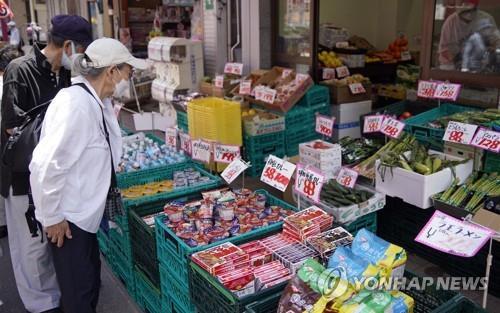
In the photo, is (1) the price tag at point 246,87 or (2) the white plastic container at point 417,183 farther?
(1) the price tag at point 246,87

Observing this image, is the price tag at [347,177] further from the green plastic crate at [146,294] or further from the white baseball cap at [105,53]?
the white baseball cap at [105,53]

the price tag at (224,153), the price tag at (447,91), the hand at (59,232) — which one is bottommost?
the hand at (59,232)

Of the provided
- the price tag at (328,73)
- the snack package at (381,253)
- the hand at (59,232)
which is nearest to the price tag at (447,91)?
the price tag at (328,73)

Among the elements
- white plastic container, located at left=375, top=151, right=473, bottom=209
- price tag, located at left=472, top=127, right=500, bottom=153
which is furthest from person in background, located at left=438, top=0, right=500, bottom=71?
white plastic container, located at left=375, top=151, right=473, bottom=209

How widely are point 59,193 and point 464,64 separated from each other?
4365 millimetres

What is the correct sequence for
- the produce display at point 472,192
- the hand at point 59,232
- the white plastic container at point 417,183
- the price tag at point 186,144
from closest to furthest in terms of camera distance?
the hand at point 59,232, the produce display at point 472,192, the white plastic container at point 417,183, the price tag at point 186,144

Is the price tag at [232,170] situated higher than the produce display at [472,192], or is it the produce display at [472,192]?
the price tag at [232,170]

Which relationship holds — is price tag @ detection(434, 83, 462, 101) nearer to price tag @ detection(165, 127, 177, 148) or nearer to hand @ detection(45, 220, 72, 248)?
price tag @ detection(165, 127, 177, 148)

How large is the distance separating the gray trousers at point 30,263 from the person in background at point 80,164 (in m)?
0.59

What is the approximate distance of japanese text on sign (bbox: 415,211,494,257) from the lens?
226 cm

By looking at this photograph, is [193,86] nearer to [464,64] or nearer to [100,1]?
[464,64]

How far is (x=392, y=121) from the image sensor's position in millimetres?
4434

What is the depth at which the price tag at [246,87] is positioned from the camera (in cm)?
661

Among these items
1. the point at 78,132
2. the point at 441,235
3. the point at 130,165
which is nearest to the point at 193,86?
the point at 130,165
